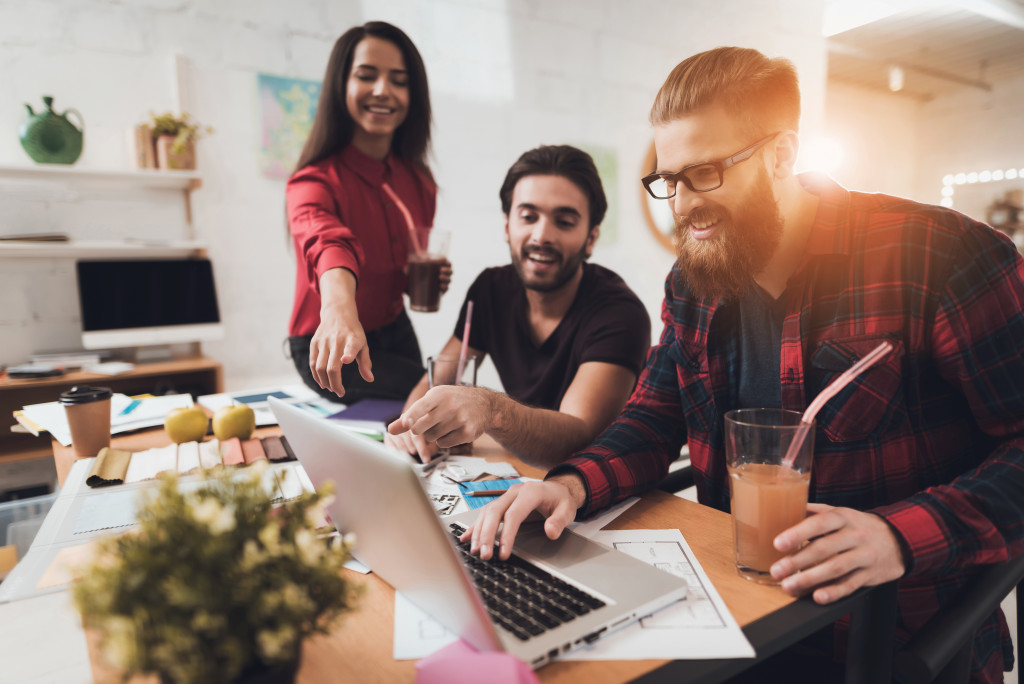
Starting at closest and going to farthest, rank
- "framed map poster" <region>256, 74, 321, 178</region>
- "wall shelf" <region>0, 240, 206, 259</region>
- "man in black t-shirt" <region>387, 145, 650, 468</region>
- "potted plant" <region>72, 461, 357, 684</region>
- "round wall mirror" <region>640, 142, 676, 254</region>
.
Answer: "potted plant" <region>72, 461, 357, 684</region> < "man in black t-shirt" <region>387, 145, 650, 468</region> < "wall shelf" <region>0, 240, 206, 259</region> < "framed map poster" <region>256, 74, 321, 178</region> < "round wall mirror" <region>640, 142, 676, 254</region>

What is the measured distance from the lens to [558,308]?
5.95 feet

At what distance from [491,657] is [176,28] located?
3.16 metres

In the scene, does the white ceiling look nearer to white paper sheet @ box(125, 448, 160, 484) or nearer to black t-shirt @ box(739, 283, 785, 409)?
black t-shirt @ box(739, 283, 785, 409)

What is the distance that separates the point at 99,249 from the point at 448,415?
231 cm

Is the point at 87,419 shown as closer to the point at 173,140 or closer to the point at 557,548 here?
the point at 557,548

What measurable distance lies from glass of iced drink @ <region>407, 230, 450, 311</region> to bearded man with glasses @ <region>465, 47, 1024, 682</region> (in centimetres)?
79

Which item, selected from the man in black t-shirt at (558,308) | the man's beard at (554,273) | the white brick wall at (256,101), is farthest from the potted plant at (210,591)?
the white brick wall at (256,101)

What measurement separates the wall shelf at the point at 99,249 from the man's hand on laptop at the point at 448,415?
6.80 feet

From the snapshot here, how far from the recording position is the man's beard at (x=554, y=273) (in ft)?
5.70

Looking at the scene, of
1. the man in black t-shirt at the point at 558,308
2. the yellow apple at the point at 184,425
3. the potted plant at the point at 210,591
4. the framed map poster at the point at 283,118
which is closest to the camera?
the potted plant at the point at 210,591

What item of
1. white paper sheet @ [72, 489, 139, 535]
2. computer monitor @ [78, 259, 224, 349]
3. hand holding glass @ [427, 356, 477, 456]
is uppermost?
computer monitor @ [78, 259, 224, 349]

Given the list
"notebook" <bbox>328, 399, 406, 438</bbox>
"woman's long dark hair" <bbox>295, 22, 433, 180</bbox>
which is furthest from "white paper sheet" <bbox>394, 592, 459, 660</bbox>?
"woman's long dark hair" <bbox>295, 22, 433, 180</bbox>

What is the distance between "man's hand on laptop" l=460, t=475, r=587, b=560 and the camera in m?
Answer: 0.76

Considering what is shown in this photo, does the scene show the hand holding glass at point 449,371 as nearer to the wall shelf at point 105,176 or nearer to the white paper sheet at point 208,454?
the white paper sheet at point 208,454
